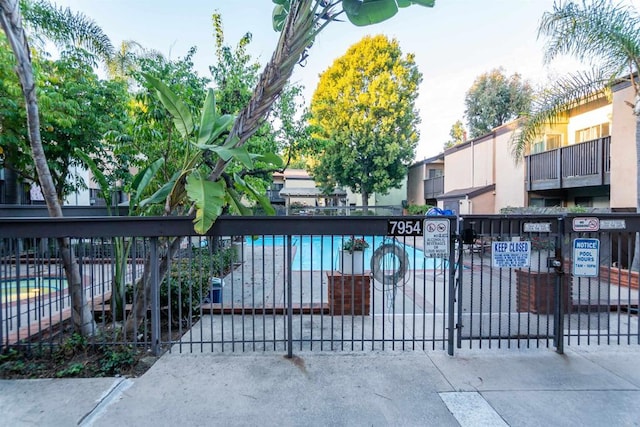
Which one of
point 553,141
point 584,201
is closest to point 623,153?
point 584,201

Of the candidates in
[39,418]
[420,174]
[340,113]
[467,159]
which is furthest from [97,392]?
[420,174]

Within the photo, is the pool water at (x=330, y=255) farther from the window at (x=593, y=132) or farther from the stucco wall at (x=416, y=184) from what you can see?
the stucco wall at (x=416, y=184)

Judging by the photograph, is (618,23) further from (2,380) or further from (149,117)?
(2,380)

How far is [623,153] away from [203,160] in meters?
12.9

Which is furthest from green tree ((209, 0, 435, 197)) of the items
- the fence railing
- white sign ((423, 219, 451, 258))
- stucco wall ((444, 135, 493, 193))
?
stucco wall ((444, 135, 493, 193))

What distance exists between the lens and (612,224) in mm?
3938

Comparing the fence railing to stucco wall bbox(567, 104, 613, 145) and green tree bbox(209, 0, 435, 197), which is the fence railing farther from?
stucco wall bbox(567, 104, 613, 145)

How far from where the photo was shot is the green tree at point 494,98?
27.9 meters

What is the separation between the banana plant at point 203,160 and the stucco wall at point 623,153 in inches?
464

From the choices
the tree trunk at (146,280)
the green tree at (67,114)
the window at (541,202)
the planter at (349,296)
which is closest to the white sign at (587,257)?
the planter at (349,296)

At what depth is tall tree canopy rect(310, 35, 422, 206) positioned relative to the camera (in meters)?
24.3

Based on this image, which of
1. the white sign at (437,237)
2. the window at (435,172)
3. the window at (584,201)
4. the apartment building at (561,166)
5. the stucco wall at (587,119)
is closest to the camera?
the white sign at (437,237)

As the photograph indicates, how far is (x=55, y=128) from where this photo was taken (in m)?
9.37

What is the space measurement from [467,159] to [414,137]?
5.54 meters
